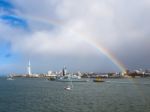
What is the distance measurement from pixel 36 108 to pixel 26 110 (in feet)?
7.19

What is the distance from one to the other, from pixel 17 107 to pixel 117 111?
18405mm

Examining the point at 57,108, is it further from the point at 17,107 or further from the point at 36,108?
the point at 17,107

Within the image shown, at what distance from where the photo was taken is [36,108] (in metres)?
50.7

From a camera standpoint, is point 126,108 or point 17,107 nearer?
point 126,108

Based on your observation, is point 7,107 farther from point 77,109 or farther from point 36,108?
point 77,109

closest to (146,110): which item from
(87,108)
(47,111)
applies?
(87,108)

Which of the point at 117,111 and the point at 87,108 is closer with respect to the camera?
the point at 117,111

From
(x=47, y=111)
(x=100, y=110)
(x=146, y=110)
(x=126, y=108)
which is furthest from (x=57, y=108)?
(x=146, y=110)

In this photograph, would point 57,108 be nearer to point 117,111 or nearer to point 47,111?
point 47,111

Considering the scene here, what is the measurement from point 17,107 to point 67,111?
1091 centimetres

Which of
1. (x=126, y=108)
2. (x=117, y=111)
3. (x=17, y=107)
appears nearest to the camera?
(x=117, y=111)

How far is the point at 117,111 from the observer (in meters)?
46.2

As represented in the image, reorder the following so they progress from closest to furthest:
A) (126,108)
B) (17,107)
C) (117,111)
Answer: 1. (117,111)
2. (126,108)
3. (17,107)

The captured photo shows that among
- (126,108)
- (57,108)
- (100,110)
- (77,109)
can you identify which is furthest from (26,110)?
(126,108)
